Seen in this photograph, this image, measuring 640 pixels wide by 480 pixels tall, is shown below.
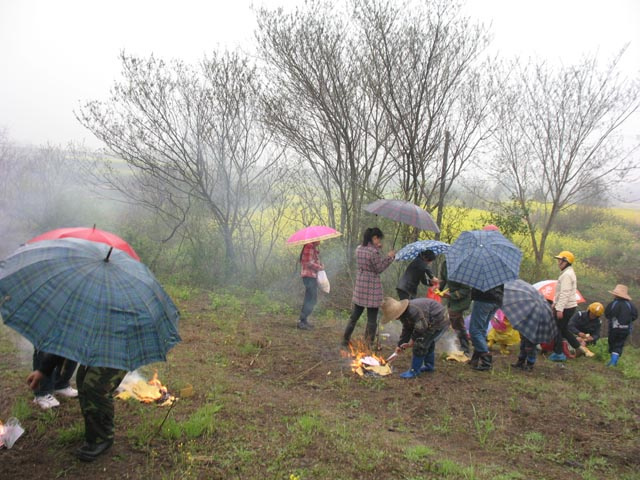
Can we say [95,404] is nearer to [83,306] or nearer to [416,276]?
[83,306]

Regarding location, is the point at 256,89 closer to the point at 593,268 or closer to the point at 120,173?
the point at 120,173

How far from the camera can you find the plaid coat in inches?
259

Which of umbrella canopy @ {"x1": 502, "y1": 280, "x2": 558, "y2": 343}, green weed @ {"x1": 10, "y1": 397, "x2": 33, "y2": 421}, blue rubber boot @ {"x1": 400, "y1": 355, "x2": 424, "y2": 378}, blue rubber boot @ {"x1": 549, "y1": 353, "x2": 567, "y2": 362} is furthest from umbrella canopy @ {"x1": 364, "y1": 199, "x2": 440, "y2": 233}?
green weed @ {"x1": 10, "y1": 397, "x2": 33, "y2": 421}

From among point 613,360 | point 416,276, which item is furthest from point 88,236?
point 613,360

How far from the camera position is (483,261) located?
6051mm

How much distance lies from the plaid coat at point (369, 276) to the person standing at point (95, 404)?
3.77m

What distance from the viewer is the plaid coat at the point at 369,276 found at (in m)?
6.59

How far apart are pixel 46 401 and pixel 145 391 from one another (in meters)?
0.90

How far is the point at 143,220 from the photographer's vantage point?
14938 mm

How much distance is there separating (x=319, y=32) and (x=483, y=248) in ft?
21.5

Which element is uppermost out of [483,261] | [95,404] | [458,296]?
[483,261]

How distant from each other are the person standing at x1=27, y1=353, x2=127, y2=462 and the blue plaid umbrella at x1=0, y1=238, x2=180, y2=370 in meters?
0.55

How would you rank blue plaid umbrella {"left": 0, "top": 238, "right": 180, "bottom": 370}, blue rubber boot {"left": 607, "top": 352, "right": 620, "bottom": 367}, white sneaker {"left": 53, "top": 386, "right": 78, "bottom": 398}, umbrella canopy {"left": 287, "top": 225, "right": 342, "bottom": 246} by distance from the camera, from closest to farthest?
blue plaid umbrella {"left": 0, "top": 238, "right": 180, "bottom": 370}, white sneaker {"left": 53, "top": 386, "right": 78, "bottom": 398}, blue rubber boot {"left": 607, "top": 352, "right": 620, "bottom": 367}, umbrella canopy {"left": 287, "top": 225, "right": 342, "bottom": 246}

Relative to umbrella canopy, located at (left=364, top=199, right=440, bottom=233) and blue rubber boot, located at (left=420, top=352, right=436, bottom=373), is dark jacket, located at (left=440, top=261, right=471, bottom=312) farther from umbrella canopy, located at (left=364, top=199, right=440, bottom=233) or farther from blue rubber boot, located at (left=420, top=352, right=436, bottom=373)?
blue rubber boot, located at (left=420, top=352, right=436, bottom=373)
